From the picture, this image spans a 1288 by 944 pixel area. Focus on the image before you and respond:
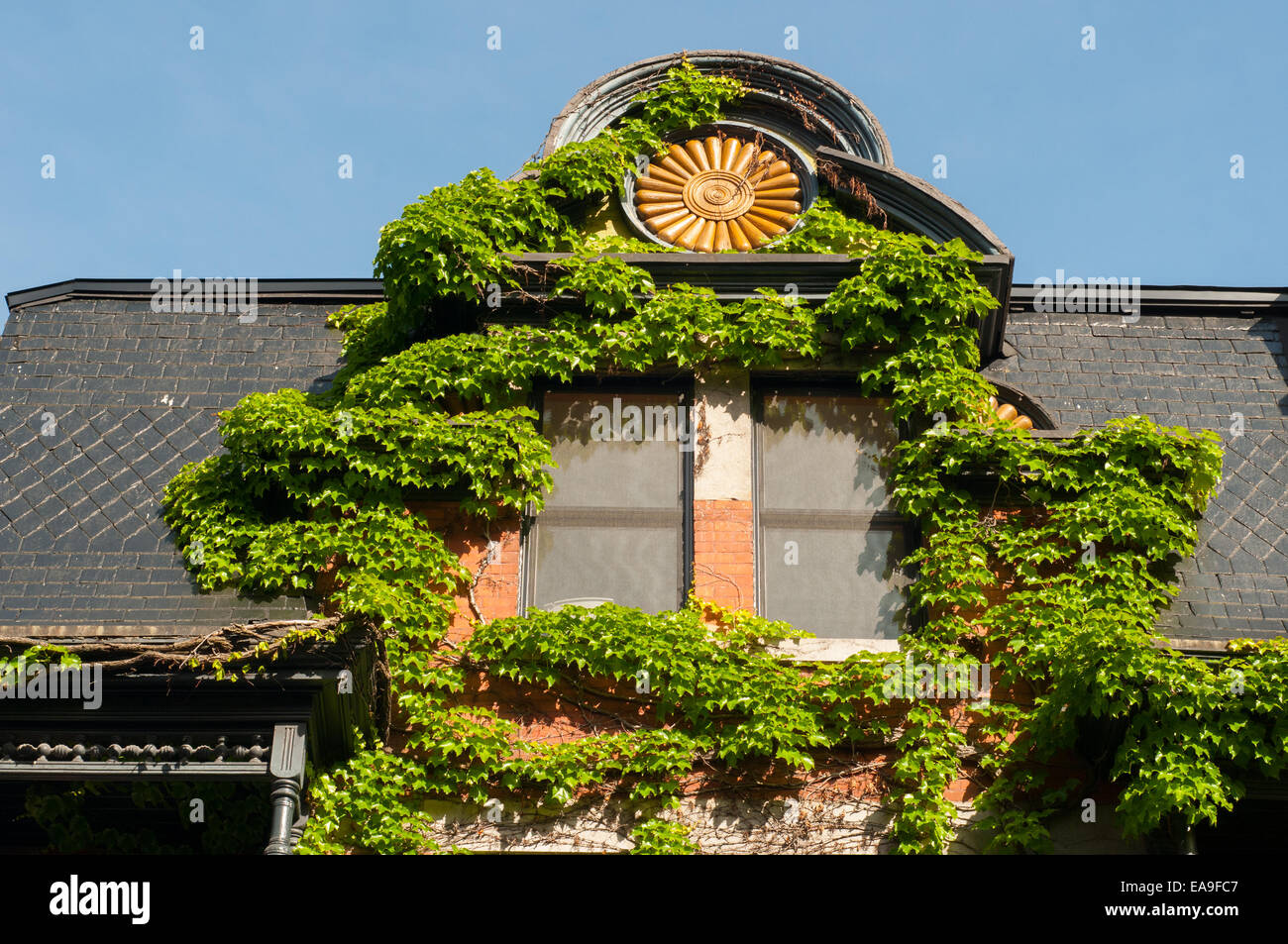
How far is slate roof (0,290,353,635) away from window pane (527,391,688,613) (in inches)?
67.5

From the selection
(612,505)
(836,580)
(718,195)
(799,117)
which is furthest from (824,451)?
(799,117)

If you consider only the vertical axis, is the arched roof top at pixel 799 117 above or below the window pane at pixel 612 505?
above

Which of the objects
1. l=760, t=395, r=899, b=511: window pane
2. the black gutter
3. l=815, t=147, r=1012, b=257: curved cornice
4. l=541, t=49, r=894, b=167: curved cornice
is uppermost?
l=541, t=49, r=894, b=167: curved cornice

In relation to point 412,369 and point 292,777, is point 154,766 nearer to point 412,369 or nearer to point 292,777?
point 292,777

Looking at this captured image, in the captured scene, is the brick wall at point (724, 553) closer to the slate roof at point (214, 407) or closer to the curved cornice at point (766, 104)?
the slate roof at point (214, 407)

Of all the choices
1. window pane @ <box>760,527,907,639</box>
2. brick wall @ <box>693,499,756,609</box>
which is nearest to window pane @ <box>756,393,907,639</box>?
window pane @ <box>760,527,907,639</box>

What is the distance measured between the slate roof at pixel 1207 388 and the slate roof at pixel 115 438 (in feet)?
17.3

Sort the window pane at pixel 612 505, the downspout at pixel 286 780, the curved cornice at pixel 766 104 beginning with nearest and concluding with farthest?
the downspout at pixel 286 780 → the window pane at pixel 612 505 → the curved cornice at pixel 766 104

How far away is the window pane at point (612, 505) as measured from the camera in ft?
36.7

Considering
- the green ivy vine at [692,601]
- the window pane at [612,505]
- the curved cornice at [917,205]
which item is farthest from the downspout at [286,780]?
the curved cornice at [917,205]

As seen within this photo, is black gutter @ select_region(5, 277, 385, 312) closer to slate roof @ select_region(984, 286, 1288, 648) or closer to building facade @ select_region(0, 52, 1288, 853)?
building facade @ select_region(0, 52, 1288, 853)

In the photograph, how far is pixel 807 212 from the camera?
12547mm

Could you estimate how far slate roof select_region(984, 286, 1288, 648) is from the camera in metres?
11.3

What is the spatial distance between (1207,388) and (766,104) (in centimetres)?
382
